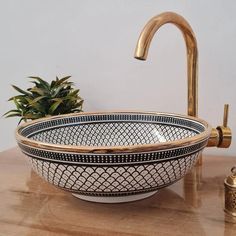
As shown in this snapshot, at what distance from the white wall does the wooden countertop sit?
0.26 metres

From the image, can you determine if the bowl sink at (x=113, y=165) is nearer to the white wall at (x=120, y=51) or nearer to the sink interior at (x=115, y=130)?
the sink interior at (x=115, y=130)

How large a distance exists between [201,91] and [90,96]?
0.92ft

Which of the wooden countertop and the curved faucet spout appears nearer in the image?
the wooden countertop

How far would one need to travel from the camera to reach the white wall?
70 cm

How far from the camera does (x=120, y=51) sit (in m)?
0.78

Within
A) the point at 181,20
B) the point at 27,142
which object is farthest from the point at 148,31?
the point at 27,142

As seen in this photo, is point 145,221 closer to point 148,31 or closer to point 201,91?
point 148,31

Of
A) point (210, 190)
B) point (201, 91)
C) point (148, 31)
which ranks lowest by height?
point (210, 190)

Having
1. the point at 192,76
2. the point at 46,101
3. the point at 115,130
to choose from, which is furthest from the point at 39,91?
the point at 192,76

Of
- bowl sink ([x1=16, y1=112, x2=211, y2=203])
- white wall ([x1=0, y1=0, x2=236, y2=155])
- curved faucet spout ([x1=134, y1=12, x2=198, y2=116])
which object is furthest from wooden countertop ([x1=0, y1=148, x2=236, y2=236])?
white wall ([x1=0, y1=0, x2=236, y2=155])

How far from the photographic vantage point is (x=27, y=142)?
15.6 inches

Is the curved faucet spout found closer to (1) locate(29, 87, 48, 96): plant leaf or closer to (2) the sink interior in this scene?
(2) the sink interior

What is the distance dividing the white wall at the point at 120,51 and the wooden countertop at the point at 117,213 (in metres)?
0.26

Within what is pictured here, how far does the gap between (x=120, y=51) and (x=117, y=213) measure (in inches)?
18.2
